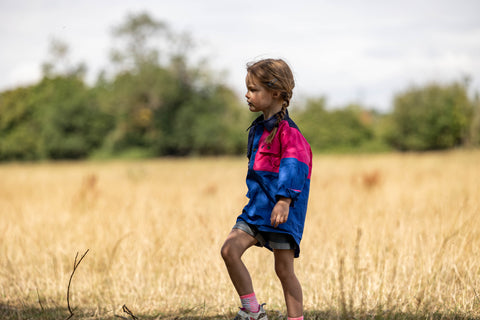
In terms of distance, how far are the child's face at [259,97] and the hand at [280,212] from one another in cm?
57

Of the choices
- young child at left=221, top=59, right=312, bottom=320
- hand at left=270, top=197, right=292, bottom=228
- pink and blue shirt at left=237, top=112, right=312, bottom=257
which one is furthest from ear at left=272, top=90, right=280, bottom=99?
hand at left=270, top=197, right=292, bottom=228

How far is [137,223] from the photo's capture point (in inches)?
239

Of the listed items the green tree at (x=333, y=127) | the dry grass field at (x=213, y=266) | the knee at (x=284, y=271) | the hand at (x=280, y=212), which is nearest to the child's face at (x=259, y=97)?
the hand at (x=280, y=212)

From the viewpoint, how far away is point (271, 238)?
9.27 ft

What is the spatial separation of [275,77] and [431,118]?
35901 mm

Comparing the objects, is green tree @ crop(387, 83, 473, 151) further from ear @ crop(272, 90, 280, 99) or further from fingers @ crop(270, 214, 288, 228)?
fingers @ crop(270, 214, 288, 228)

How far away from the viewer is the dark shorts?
9.16 feet

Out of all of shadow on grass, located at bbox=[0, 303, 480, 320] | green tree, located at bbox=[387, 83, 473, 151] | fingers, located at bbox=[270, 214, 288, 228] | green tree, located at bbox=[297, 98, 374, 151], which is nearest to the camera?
fingers, located at bbox=[270, 214, 288, 228]

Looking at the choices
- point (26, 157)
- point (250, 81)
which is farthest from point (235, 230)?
point (26, 157)

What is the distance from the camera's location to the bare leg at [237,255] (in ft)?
9.16

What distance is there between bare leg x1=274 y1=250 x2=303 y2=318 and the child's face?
0.85 metres

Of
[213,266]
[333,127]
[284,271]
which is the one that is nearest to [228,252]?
[284,271]

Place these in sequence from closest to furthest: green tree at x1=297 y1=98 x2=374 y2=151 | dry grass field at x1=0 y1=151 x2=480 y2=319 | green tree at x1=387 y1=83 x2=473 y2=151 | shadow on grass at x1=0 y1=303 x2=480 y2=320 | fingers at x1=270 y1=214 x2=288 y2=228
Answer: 1. fingers at x1=270 y1=214 x2=288 y2=228
2. shadow on grass at x1=0 y1=303 x2=480 y2=320
3. dry grass field at x1=0 y1=151 x2=480 y2=319
4. green tree at x1=387 y1=83 x2=473 y2=151
5. green tree at x1=297 y1=98 x2=374 y2=151

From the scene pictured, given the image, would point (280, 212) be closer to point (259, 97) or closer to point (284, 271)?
point (284, 271)
